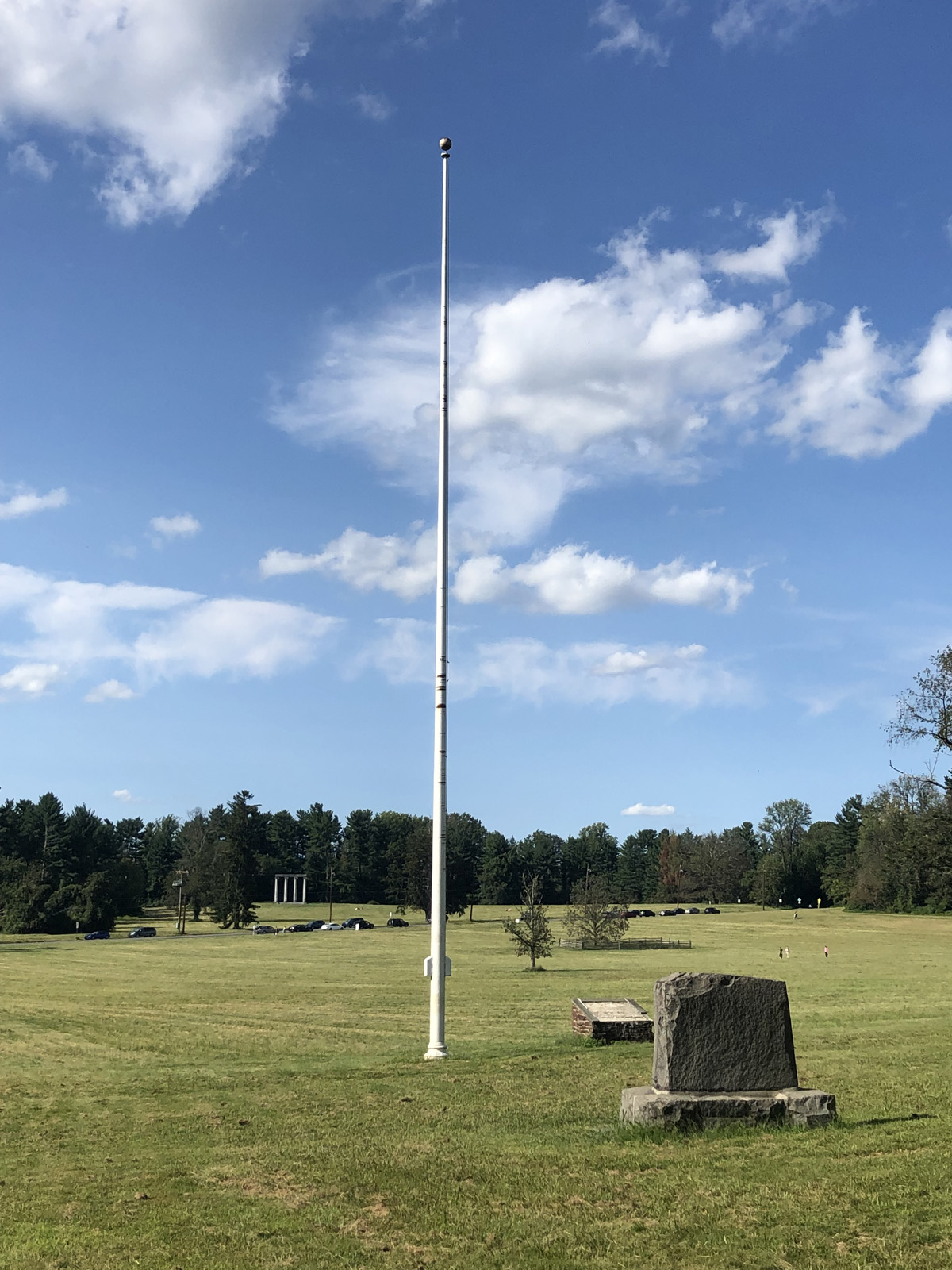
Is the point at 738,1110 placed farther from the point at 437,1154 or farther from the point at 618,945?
the point at 618,945

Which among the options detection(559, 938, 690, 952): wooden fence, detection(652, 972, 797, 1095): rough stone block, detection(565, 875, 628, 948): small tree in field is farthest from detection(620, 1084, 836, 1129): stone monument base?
detection(559, 938, 690, 952): wooden fence

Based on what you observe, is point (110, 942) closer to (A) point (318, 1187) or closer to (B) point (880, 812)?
(A) point (318, 1187)

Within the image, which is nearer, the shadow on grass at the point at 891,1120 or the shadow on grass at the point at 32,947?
the shadow on grass at the point at 891,1120

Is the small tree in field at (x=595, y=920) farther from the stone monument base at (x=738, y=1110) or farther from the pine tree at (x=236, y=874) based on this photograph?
the stone monument base at (x=738, y=1110)

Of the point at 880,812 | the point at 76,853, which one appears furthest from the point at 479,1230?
the point at 880,812

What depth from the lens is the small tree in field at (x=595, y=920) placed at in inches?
2650

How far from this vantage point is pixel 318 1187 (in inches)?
370

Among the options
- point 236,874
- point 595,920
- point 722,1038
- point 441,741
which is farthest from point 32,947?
point 722,1038

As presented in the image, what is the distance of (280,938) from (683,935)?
34.2 meters

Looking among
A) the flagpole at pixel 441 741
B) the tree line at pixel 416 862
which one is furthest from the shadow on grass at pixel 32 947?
the flagpole at pixel 441 741

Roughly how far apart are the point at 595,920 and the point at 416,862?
69211 millimetres

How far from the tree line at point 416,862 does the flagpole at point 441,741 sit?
6072 cm

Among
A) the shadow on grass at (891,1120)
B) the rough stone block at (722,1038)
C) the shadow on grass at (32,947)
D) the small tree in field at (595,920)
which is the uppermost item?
the rough stone block at (722,1038)

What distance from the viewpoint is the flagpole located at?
18.5 meters
